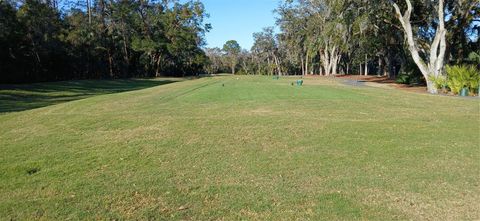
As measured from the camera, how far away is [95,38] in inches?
1976

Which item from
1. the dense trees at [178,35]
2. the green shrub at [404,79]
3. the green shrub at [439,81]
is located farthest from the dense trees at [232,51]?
the green shrub at [439,81]

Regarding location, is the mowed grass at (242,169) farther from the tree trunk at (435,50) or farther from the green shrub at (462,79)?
the tree trunk at (435,50)

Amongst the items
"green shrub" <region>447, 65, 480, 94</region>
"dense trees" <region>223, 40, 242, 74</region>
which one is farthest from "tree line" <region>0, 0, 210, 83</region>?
"dense trees" <region>223, 40, 242, 74</region>

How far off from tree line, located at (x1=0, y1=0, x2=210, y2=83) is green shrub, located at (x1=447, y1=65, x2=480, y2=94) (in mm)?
31096

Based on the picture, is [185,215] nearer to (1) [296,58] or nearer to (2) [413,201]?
(2) [413,201]

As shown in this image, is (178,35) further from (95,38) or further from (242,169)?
(242,169)

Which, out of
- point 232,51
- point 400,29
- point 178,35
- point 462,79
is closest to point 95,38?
point 178,35

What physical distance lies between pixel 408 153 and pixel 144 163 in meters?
4.99

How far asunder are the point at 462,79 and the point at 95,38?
4183 centimetres

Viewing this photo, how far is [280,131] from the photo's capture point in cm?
1008

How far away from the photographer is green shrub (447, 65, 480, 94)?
73.2 feet

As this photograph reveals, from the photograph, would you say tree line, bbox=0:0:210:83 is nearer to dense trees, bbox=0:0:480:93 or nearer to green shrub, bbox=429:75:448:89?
dense trees, bbox=0:0:480:93

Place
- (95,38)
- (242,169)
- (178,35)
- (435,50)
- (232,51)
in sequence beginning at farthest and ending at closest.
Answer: (232,51), (178,35), (95,38), (435,50), (242,169)

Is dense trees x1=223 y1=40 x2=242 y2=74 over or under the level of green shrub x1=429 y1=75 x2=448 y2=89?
over
